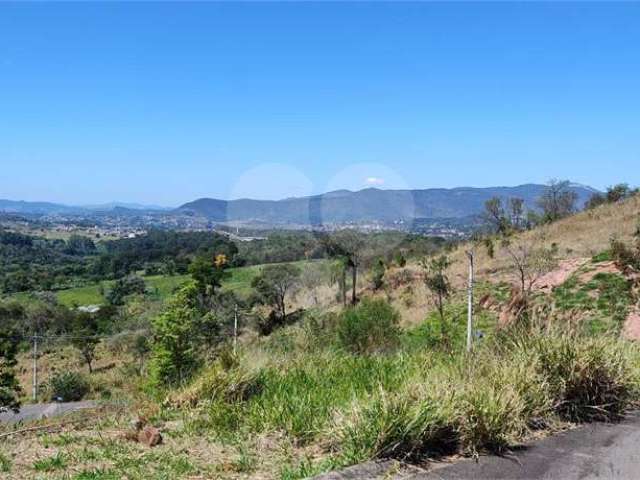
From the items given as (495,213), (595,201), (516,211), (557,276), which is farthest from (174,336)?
(516,211)

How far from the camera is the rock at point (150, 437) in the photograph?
435 cm

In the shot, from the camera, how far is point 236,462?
151 inches

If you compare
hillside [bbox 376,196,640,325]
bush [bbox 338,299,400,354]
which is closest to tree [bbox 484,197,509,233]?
hillside [bbox 376,196,640,325]

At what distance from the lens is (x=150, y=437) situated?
439cm

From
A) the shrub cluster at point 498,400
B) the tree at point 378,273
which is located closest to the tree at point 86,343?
the tree at point 378,273

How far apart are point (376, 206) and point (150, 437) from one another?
32118 millimetres

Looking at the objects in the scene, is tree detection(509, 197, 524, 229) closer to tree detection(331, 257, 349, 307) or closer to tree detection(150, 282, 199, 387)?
tree detection(331, 257, 349, 307)

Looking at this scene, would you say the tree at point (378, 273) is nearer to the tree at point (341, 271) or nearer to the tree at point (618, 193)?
the tree at point (341, 271)

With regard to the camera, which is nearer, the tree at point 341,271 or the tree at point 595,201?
the tree at point 341,271

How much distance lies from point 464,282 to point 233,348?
19234 millimetres

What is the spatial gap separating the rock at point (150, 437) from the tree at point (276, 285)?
34.6 m

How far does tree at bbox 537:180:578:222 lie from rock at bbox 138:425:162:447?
45683 mm

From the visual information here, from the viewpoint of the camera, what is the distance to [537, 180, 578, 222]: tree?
155ft

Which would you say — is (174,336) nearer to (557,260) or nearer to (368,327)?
(368,327)
